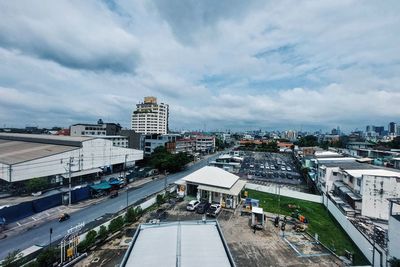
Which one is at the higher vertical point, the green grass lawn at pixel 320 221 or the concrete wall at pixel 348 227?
the concrete wall at pixel 348 227

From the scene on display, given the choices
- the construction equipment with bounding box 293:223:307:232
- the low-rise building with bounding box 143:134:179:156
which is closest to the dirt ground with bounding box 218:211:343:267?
the construction equipment with bounding box 293:223:307:232

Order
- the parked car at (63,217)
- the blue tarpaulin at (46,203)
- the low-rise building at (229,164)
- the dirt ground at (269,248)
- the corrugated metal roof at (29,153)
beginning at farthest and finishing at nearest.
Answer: the low-rise building at (229,164), the corrugated metal roof at (29,153), the blue tarpaulin at (46,203), the parked car at (63,217), the dirt ground at (269,248)

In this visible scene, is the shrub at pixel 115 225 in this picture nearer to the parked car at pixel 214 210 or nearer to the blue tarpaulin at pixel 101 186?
the parked car at pixel 214 210

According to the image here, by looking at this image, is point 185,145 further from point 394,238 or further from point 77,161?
point 394,238

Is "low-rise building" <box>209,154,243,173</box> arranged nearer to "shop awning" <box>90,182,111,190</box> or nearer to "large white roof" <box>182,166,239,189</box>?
"large white roof" <box>182,166,239,189</box>

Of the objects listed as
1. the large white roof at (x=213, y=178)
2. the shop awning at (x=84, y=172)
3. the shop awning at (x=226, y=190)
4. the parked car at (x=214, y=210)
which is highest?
the large white roof at (x=213, y=178)

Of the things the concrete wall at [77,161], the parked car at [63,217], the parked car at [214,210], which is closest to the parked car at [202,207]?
the parked car at [214,210]

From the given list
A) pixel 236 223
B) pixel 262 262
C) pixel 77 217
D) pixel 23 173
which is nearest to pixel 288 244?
pixel 262 262
